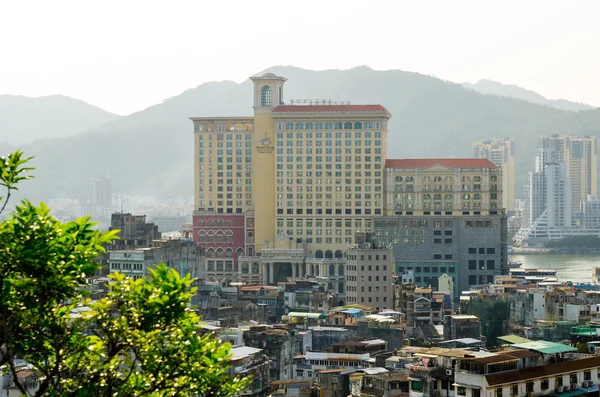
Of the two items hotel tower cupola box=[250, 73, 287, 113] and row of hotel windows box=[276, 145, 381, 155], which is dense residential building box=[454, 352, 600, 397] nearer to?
row of hotel windows box=[276, 145, 381, 155]

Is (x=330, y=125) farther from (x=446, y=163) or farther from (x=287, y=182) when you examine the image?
(x=446, y=163)

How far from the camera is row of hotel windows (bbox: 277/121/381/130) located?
107188mm

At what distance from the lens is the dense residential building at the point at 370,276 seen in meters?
76.4

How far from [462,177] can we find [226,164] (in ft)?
67.5

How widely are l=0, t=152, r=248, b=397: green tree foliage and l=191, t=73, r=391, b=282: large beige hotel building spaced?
89857mm

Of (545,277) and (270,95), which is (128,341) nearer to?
(545,277)

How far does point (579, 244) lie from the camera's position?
185000 mm

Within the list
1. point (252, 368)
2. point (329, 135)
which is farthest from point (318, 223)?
point (252, 368)

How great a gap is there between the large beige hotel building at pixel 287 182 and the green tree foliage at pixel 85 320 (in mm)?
89857

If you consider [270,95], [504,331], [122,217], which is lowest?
[504,331]

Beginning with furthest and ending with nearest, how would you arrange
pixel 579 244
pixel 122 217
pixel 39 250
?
pixel 579 244 < pixel 122 217 < pixel 39 250

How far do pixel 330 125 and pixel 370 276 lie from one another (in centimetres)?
3198

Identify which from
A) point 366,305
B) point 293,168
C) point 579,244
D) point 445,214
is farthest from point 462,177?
point 579,244

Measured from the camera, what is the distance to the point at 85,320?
13.6 meters
